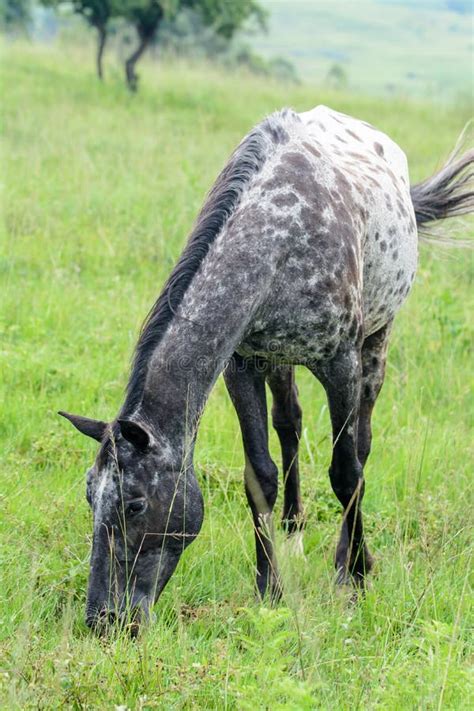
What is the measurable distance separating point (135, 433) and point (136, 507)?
0.31 m

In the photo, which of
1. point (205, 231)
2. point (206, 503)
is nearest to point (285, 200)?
point (205, 231)

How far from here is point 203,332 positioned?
135 inches

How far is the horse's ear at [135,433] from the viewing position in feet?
10.1

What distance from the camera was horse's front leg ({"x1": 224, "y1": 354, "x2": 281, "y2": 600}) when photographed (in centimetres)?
418

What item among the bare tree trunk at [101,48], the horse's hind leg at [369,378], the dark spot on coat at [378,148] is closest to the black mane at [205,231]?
the dark spot on coat at [378,148]

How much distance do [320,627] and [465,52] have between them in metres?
104

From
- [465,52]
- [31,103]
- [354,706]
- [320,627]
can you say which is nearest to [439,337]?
[320,627]

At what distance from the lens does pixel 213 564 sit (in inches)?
159

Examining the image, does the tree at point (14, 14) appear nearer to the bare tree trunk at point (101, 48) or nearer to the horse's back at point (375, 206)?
the bare tree trunk at point (101, 48)

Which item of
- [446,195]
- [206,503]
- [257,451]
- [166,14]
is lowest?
[206,503]

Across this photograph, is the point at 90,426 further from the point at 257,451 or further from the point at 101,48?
the point at 101,48

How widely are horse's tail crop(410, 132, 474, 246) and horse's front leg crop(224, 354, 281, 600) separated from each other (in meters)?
2.03

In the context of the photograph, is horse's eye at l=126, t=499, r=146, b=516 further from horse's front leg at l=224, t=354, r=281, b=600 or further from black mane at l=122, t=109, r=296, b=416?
horse's front leg at l=224, t=354, r=281, b=600

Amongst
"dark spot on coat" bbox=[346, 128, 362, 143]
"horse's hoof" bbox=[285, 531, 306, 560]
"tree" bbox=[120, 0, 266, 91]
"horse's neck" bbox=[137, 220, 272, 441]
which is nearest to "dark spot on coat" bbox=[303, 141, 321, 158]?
"horse's neck" bbox=[137, 220, 272, 441]
